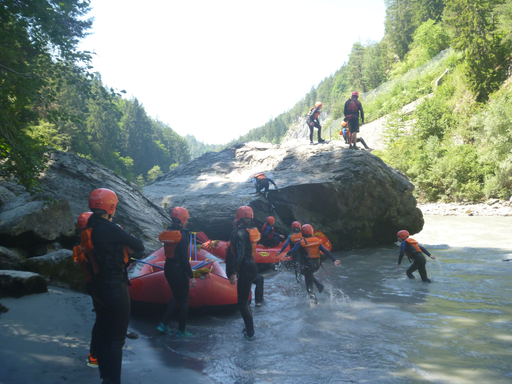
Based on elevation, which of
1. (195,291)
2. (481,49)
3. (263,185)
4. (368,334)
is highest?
(481,49)

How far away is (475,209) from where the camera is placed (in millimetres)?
20906

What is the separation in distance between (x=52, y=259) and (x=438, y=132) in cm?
3382

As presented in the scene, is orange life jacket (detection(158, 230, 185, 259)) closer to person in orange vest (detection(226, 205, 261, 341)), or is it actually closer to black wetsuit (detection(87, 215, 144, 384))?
person in orange vest (detection(226, 205, 261, 341))

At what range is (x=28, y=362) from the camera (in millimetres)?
3002

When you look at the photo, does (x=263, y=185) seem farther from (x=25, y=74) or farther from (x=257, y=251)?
(x=25, y=74)

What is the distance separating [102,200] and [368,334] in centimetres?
397

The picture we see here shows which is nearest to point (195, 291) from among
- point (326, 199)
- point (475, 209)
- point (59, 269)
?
point (59, 269)

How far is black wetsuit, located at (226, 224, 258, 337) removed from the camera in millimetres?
4664

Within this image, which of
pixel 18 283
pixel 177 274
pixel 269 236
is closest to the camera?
pixel 18 283

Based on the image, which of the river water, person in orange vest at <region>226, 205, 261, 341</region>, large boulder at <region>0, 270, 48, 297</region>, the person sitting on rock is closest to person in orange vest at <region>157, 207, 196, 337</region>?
the river water

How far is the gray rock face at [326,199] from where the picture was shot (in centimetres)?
1109

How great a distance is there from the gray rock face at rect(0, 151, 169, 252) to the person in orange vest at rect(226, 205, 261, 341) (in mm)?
3512

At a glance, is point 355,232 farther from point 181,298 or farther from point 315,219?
point 181,298

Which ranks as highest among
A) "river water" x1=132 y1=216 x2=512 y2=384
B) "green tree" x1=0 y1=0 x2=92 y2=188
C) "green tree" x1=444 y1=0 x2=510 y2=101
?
"green tree" x1=444 y1=0 x2=510 y2=101
